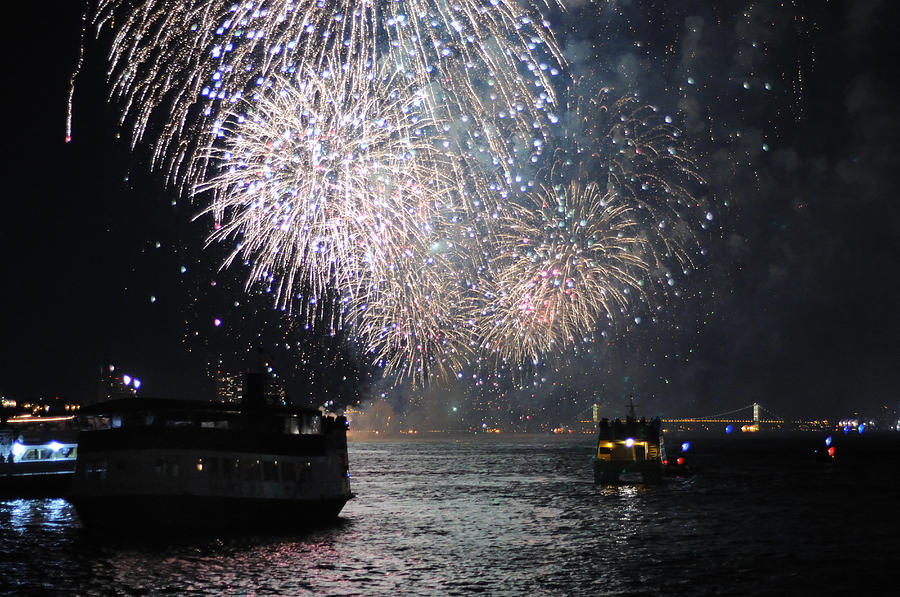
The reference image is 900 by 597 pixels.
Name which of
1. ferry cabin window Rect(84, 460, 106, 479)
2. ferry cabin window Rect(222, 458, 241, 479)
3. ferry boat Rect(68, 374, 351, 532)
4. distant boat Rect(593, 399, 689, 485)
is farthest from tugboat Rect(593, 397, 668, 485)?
ferry cabin window Rect(84, 460, 106, 479)

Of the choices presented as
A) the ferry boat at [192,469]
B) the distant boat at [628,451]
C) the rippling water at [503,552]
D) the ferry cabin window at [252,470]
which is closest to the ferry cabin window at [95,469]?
the ferry boat at [192,469]

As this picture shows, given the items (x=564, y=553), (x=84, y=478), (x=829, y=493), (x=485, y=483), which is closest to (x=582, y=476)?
(x=485, y=483)

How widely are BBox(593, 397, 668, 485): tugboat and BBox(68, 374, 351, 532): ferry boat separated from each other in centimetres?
5569

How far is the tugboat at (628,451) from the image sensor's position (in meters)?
106

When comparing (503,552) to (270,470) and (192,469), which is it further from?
(192,469)

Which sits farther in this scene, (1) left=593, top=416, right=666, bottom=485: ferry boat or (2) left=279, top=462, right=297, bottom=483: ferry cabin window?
(1) left=593, top=416, right=666, bottom=485: ferry boat

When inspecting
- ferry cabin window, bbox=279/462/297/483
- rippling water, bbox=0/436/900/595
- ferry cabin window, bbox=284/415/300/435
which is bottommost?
rippling water, bbox=0/436/900/595

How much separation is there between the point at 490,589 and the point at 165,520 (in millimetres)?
21072

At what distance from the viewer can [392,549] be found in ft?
170

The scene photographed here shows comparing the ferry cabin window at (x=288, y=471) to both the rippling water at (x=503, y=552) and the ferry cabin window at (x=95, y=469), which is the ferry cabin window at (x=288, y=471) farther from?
the ferry cabin window at (x=95, y=469)

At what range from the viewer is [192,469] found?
51.0 metres

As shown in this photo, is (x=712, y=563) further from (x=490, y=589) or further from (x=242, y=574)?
(x=242, y=574)

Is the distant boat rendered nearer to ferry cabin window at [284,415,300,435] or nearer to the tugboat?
the tugboat

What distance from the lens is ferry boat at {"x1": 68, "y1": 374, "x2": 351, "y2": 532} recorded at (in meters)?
50.7
